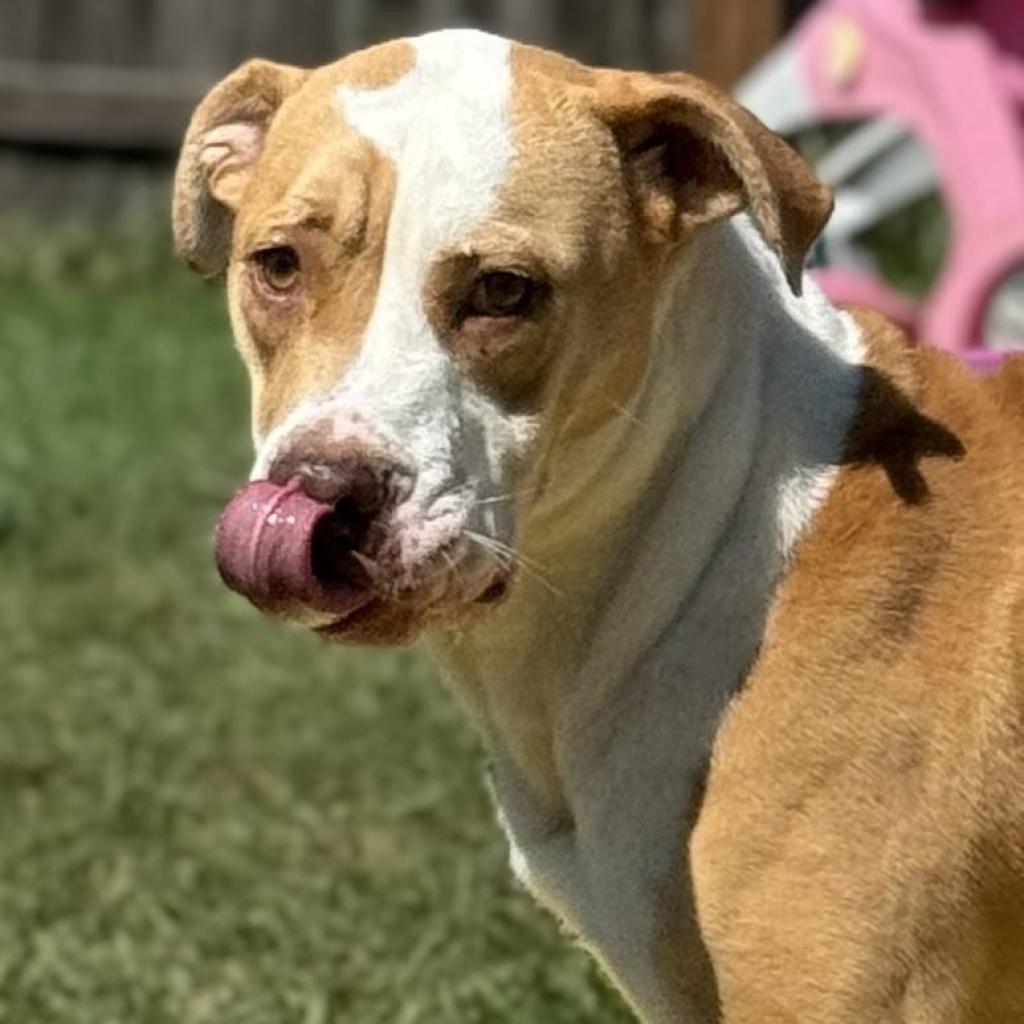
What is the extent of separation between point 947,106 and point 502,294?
371cm

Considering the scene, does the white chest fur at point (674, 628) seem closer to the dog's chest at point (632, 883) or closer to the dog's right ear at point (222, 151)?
the dog's chest at point (632, 883)

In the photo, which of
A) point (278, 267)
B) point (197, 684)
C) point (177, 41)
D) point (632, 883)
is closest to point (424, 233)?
point (278, 267)

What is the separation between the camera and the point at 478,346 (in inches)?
121

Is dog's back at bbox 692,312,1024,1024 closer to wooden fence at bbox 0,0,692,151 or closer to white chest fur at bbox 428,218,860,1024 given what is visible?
white chest fur at bbox 428,218,860,1024

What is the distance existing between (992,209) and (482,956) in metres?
2.54

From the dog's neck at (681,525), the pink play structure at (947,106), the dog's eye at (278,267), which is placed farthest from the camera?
the pink play structure at (947,106)

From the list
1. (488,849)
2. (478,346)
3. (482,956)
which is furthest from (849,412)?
(488,849)

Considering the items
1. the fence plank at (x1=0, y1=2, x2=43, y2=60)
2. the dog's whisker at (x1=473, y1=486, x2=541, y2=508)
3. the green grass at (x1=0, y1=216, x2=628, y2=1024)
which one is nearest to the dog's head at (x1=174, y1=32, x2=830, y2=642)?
the dog's whisker at (x1=473, y1=486, x2=541, y2=508)

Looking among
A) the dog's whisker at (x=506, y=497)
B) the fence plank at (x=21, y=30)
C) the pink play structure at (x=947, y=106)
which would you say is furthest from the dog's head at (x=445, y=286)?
the fence plank at (x=21, y=30)

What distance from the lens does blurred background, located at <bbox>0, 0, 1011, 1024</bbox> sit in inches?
189

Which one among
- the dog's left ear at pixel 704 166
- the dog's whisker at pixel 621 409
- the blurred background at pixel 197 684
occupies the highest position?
the dog's left ear at pixel 704 166

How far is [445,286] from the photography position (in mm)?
3055

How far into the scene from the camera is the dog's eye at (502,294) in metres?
3.08

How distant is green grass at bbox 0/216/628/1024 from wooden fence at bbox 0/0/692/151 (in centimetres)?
263
